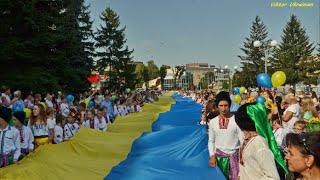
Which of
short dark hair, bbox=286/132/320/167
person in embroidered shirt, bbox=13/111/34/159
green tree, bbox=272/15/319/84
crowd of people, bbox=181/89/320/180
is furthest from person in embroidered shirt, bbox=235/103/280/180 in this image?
green tree, bbox=272/15/319/84

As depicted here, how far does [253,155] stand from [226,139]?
2349 mm

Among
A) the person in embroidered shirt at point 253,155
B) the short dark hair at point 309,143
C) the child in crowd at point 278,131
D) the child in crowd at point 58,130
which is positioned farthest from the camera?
the child in crowd at point 58,130

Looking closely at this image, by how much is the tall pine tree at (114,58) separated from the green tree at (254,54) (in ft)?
83.8

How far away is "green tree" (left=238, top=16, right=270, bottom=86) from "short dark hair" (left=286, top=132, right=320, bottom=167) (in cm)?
8161

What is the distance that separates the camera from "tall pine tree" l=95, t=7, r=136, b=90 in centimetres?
6350

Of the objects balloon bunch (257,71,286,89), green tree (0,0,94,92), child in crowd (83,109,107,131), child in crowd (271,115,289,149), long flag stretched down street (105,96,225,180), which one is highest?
green tree (0,0,94,92)

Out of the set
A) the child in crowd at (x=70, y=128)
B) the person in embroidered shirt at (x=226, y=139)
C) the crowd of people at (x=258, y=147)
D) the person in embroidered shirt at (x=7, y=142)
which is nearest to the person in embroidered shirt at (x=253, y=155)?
the crowd of people at (x=258, y=147)

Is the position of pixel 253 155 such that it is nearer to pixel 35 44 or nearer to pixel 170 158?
pixel 170 158

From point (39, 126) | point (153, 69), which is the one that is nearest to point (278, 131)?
point (39, 126)

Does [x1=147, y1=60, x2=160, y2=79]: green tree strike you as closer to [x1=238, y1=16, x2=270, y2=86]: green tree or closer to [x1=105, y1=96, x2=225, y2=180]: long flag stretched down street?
[x1=238, y1=16, x2=270, y2=86]: green tree

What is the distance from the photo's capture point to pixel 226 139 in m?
7.18

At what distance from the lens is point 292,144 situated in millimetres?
3732

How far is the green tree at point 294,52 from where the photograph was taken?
78.0m

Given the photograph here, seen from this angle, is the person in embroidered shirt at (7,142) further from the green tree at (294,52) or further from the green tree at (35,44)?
the green tree at (294,52)
